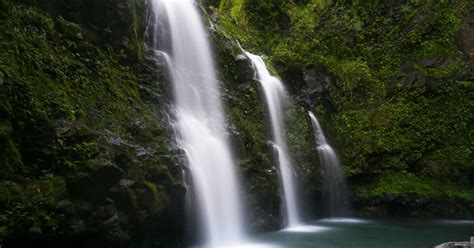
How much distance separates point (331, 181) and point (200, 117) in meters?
5.91

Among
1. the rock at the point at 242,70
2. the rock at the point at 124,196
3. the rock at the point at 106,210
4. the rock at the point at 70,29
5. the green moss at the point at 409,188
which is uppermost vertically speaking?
the rock at the point at 242,70

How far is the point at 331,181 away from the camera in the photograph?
13820 mm

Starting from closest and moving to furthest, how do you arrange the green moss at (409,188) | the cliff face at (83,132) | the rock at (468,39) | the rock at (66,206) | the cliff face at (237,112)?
the cliff face at (83,132)
the rock at (66,206)
the cliff face at (237,112)
the green moss at (409,188)
the rock at (468,39)

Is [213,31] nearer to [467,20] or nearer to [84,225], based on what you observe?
[84,225]

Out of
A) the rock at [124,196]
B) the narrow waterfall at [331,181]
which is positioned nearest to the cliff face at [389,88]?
the narrow waterfall at [331,181]

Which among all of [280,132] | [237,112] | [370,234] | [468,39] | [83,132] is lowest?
[370,234]

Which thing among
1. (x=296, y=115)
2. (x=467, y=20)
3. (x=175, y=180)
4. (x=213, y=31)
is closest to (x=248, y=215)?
(x=175, y=180)

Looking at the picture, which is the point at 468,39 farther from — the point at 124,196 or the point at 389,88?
the point at 124,196

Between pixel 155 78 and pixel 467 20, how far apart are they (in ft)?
41.4

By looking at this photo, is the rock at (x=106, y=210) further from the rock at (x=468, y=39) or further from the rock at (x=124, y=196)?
the rock at (x=468, y=39)

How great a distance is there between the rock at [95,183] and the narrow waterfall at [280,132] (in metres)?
6.31

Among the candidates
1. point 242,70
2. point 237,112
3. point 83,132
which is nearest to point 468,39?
point 242,70

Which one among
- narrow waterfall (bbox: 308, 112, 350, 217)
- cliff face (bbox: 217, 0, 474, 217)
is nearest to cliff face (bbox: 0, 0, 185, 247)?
narrow waterfall (bbox: 308, 112, 350, 217)

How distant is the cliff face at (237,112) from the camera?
5.67 m
